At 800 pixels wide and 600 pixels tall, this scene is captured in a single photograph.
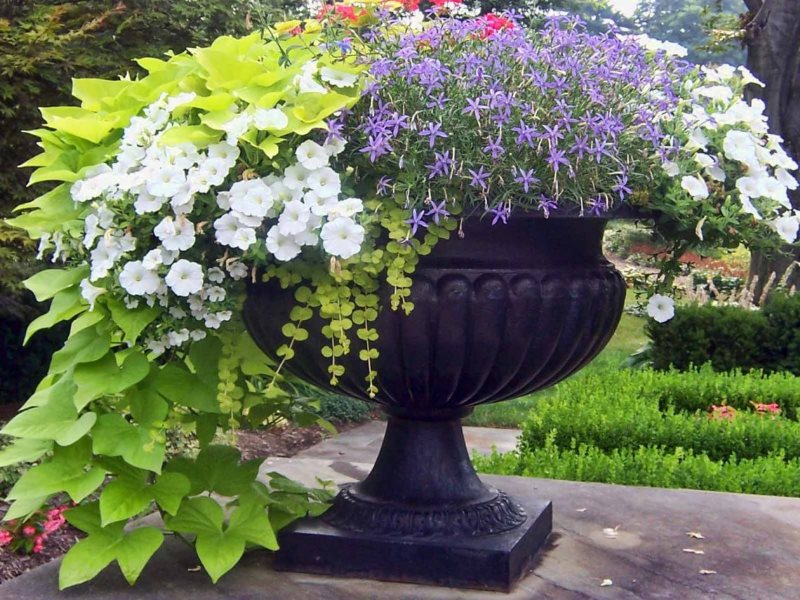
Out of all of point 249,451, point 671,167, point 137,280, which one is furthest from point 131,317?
point 249,451

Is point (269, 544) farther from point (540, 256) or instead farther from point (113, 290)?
point (540, 256)

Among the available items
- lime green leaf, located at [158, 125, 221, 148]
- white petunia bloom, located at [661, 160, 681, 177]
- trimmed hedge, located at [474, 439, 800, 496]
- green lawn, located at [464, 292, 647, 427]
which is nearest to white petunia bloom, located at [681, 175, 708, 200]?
white petunia bloom, located at [661, 160, 681, 177]

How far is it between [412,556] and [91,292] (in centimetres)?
98

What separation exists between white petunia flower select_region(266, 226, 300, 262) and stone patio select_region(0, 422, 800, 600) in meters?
0.83

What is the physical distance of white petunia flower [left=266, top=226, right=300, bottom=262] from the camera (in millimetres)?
1885

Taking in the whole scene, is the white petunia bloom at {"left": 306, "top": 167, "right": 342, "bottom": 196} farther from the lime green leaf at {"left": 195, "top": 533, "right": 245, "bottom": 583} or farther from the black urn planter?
the lime green leaf at {"left": 195, "top": 533, "right": 245, "bottom": 583}

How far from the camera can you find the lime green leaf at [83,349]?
205 centimetres

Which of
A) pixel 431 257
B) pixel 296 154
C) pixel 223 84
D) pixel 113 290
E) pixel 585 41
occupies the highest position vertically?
pixel 585 41

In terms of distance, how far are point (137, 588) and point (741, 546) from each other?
1.58 m

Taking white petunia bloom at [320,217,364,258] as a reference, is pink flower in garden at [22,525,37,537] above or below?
below

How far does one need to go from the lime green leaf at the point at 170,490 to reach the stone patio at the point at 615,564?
226 mm

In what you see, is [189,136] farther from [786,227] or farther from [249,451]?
[249,451]

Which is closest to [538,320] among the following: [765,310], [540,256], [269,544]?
[540,256]

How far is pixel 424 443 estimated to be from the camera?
245 cm
